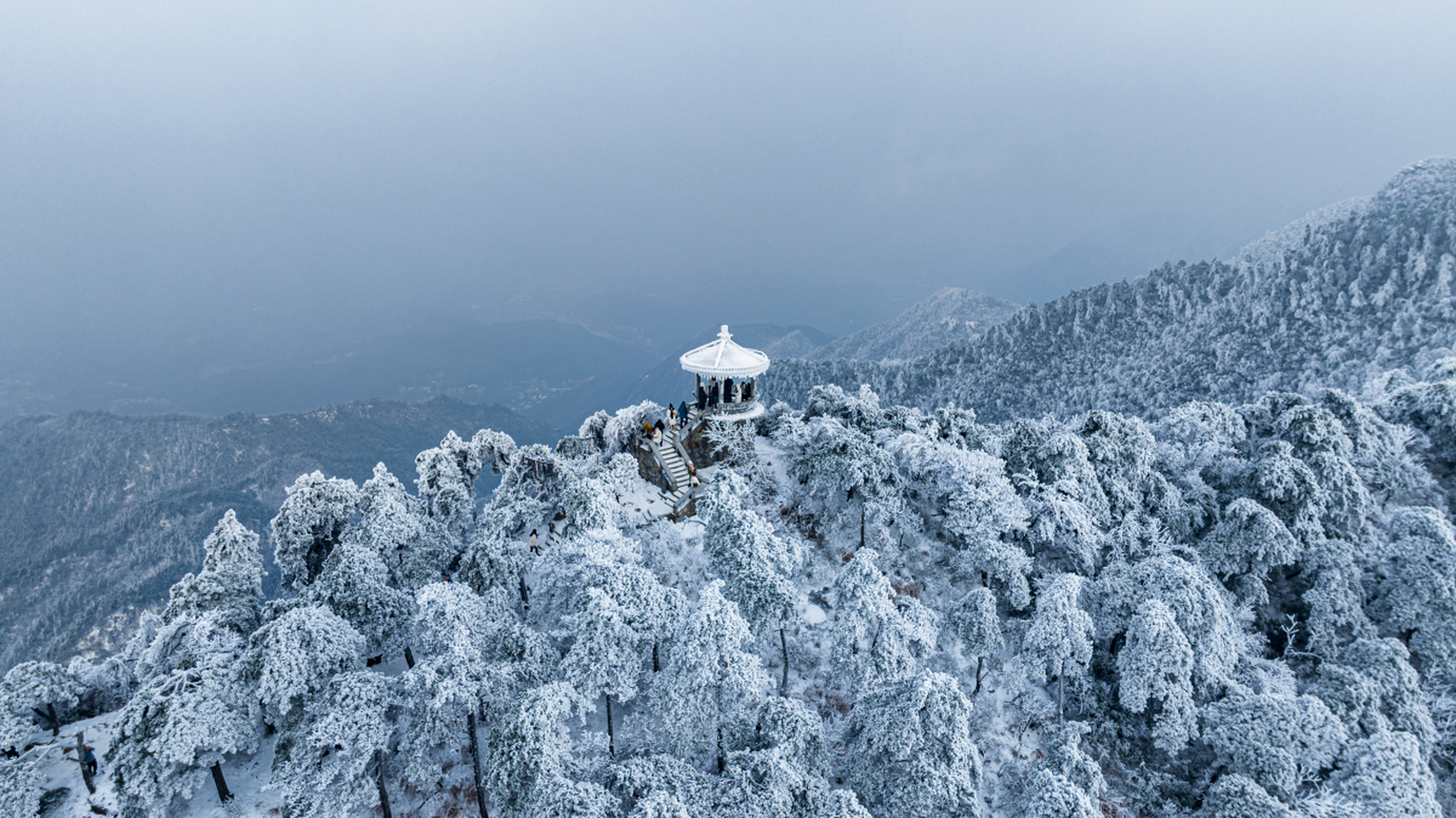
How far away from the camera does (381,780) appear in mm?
17812

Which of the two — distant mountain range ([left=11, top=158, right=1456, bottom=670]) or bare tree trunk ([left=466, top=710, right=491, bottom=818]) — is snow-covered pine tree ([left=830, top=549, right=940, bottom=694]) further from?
distant mountain range ([left=11, top=158, right=1456, bottom=670])

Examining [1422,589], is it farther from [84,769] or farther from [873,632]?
[84,769]

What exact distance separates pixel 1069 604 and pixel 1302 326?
275 feet

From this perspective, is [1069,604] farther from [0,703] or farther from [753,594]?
[0,703]

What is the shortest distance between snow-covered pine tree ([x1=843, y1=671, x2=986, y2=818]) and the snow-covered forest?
90mm

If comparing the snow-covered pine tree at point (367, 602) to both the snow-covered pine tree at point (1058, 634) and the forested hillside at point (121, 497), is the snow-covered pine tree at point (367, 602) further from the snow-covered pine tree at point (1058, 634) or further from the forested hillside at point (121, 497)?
the forested hillside at point (121, 497)

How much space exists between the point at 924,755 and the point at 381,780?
17088 millimetres

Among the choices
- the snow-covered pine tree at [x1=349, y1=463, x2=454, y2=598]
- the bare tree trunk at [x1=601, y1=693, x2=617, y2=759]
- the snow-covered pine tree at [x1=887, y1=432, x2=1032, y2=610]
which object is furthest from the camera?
the snow-covered pine tree at [x1=349, y1=463, x2=454, y2=598]

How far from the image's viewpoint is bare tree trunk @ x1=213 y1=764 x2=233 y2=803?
1888 cm

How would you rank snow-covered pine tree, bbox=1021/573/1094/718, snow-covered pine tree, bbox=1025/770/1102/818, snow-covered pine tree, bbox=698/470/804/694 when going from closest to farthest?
snow-covered pine tree, bbox=1025/770/1102/818, snow-covered pine tree, bbox=1021/573/1094/718, snow-covered pine tree, bbox=698/470/804/694

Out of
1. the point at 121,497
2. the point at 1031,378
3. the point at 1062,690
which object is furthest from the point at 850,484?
the point at 121,497

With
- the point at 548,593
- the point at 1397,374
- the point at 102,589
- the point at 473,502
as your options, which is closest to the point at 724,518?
the point at 548,593

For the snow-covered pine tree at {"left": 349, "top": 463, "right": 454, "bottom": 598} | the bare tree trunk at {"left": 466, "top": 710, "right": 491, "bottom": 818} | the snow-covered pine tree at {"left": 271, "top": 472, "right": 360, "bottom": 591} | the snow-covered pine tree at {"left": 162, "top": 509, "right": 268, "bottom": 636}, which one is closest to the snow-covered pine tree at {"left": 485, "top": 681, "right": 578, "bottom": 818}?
the bare tree trunk at {"left": 466, "top": 710, "right": 491, "bottom": 818}

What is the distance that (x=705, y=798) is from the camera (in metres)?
14.8
